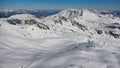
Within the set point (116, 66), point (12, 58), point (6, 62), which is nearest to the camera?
point (116, 66)

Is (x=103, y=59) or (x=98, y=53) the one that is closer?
(x=103, y=59)

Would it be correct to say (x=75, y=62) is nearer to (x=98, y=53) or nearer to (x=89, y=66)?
(x=89, y=66)

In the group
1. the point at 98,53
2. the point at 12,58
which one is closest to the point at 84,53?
the point at 98,53

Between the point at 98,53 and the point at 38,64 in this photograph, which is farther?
the point at 98,53

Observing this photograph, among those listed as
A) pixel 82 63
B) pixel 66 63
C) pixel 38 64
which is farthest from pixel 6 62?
pixel 82 63

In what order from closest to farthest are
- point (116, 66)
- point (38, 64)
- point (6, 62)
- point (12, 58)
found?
point (116, 66)
point (38, 64)
point (6, 62)
point (12, 58)

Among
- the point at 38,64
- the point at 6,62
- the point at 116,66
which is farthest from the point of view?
the point at 6,62

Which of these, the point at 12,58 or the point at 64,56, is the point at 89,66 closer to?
the point at 64,56

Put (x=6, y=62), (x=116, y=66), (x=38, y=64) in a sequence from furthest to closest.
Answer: (x=6, y=62), (x=38, y=64), (x=116, y=66)
